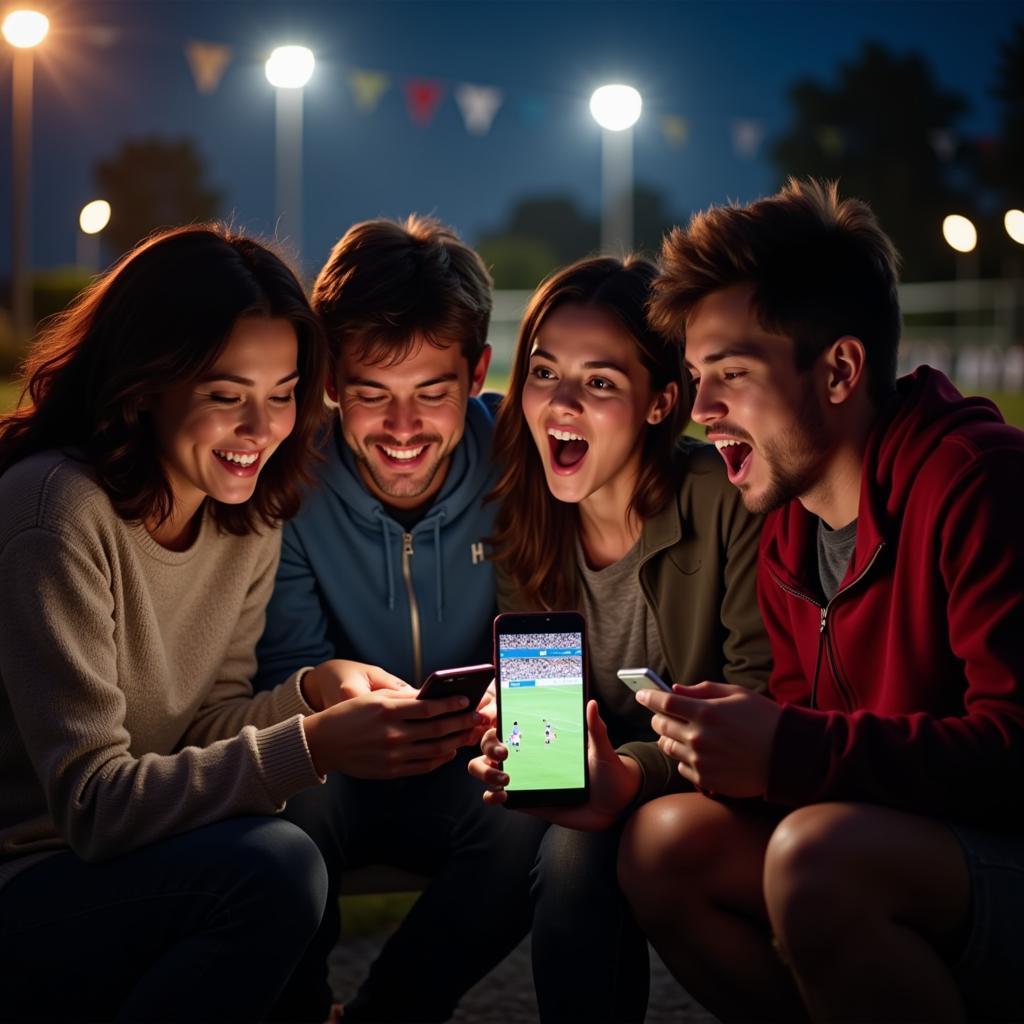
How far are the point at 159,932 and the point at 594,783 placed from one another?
35.2 inches

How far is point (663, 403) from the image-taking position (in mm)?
3217

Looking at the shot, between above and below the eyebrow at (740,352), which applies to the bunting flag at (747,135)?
above

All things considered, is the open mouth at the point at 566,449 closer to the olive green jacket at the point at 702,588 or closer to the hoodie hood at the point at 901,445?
the olive green jacket at the point at 702,588

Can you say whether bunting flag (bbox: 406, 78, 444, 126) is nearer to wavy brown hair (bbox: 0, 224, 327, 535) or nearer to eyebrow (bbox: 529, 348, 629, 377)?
eyebrow (bbox: 529, 348, 629, 377)

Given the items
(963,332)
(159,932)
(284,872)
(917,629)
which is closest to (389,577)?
(284,872)

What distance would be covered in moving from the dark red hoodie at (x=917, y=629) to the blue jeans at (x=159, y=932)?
0.96m

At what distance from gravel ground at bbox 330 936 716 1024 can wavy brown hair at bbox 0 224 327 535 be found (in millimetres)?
1562

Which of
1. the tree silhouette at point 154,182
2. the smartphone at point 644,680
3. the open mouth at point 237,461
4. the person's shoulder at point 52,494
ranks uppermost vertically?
the tree silhouette at point 154,182

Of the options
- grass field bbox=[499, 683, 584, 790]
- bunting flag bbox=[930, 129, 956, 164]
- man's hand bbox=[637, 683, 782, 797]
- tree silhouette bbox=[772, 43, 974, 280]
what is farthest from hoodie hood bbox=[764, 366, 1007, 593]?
tree silhouette bbox=[772, 43, 974, 280]

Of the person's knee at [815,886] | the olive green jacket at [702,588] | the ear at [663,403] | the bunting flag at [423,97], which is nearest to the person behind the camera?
the person's knee at [815,886]

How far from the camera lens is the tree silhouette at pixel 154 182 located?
188 ft

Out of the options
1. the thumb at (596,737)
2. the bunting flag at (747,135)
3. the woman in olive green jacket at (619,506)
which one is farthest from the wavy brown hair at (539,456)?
the bunting flag at (747,135)

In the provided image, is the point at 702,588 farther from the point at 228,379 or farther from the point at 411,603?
the point at 228,379

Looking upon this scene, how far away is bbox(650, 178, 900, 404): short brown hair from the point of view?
270 cm
